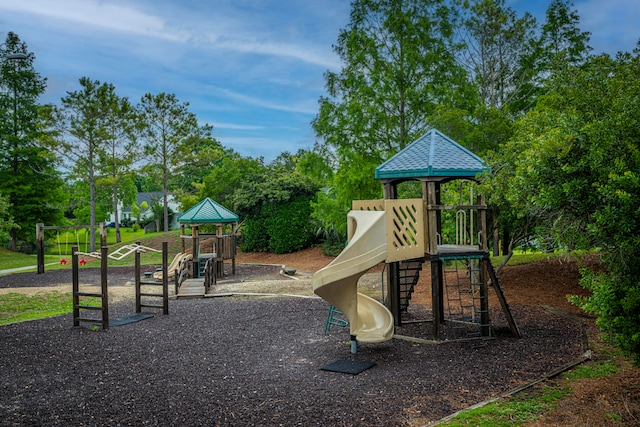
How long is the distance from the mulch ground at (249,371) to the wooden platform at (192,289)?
125 inches

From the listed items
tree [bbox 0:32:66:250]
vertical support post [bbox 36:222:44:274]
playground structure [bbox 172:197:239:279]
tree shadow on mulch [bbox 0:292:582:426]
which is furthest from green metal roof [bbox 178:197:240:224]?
tree [bbox 0:32:66:250]

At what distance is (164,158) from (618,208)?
36.1m

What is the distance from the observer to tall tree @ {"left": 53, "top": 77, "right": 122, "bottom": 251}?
32.6 meters

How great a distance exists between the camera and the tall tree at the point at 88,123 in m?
32.6

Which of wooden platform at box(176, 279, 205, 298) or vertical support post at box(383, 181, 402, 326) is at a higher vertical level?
vertical support post at box(383, 181, 402, 326)

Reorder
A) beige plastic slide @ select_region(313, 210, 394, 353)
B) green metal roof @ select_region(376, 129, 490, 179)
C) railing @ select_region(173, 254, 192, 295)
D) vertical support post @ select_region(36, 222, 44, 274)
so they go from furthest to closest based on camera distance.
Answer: vertical support post @ select_region(36, 222, 44, 274) < railing @ select_region(173, 254, 192, 295) < green metal roof @ select_region(376, 129, 490, 179) < beige plastic slide @ select_region(313, 210, 394, 353)

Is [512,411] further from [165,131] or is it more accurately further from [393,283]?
[165,131]

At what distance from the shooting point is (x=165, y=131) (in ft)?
125

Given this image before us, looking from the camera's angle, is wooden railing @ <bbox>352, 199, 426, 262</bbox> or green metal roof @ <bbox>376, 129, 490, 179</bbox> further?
green metal roof @ <bbox>376, 129, 490, 179</bbox>

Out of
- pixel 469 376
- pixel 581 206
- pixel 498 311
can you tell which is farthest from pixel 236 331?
pixel 581 206

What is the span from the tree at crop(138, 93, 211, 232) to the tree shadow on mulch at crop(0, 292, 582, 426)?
27.5 metres

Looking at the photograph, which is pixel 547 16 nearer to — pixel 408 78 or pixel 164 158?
pixel 408 78

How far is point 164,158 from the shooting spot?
37844 millimetres

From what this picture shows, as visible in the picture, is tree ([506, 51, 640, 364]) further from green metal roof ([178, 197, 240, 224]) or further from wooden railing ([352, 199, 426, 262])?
green metal roof ([178, 197, 240, 224])
